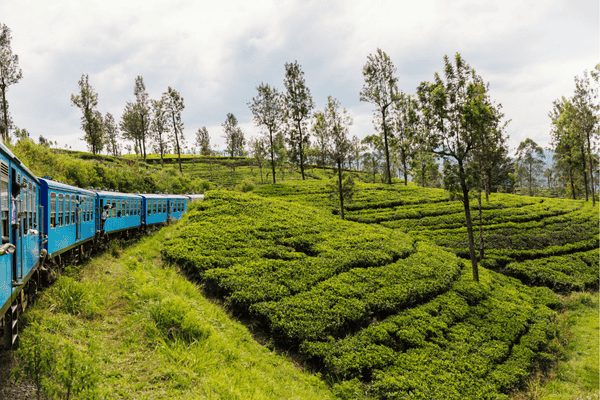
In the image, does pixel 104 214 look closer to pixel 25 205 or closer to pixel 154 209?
pixel 154 209

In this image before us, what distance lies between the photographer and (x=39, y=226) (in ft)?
30.1

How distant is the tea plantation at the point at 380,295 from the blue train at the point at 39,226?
137 inches

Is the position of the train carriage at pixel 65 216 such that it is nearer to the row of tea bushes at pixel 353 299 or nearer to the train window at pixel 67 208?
the train window at pixel 67 208

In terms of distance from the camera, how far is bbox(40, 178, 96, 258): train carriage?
32.4 feet

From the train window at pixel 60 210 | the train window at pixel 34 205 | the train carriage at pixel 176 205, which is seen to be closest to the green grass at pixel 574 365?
the train window at pixel 34 205

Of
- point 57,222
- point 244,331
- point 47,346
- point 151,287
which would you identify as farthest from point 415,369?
point 57,222

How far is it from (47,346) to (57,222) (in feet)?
19.0

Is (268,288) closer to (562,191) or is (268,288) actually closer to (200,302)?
(200,302)

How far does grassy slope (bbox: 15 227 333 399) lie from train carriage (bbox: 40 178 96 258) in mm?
1381

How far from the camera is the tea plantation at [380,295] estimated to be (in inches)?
432

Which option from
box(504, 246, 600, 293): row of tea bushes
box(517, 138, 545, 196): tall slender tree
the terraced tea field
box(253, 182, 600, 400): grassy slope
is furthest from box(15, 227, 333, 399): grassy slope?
box(517, 138, 545, 196): tall slender tree

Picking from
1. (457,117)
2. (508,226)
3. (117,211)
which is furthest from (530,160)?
(117,211)

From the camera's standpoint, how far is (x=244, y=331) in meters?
11.4

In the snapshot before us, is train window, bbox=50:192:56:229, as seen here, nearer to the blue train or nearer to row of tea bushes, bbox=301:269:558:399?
the blue train
